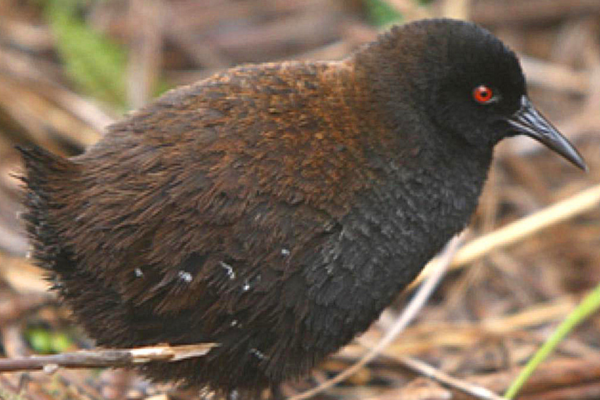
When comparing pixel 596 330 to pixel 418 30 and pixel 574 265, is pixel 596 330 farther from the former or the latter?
pixel 418 30

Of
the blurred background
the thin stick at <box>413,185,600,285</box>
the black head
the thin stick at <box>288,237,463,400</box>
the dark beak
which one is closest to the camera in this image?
the black head

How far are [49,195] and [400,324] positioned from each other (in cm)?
152

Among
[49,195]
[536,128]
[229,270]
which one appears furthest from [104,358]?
[536,128]

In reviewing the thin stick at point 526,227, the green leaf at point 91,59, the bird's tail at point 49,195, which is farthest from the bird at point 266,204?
the green leaf at point 91,59

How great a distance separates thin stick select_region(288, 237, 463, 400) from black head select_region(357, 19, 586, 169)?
78 cm

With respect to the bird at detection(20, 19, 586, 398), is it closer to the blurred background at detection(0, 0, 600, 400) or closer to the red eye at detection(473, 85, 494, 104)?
the red eye at detection(473, 85, 494, 104)

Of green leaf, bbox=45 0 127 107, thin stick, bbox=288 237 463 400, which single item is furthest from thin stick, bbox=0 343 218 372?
green leaf, bbox=45 0 127 107

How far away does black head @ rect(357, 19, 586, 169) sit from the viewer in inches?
130

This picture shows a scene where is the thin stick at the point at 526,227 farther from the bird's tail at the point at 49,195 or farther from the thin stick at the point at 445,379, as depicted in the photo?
the bird's tail at the point at 49,195

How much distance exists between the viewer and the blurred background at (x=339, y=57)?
155 inches

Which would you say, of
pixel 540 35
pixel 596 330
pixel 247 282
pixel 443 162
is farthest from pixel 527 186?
pixel 247 282

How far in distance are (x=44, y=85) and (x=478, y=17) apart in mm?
2623

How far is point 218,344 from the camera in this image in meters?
3.04

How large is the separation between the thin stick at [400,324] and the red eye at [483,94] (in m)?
0.86
